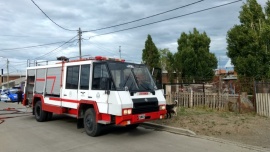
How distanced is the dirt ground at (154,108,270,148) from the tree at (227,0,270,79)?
7.21 m

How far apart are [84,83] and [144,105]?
231cm

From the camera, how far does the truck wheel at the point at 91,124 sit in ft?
27.3

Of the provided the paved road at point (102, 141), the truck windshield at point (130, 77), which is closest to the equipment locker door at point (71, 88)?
the paved road at point (102, 141)

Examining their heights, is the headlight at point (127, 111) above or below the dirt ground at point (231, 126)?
above

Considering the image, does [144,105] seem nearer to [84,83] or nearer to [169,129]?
[169,129]

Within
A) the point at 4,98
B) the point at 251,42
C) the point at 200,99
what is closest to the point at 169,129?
the point at 200,99

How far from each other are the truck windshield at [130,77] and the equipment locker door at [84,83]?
3.43 ft

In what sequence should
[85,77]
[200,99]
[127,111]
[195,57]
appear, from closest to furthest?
[127,111] < [85,77] < [200,99] < [195,57]

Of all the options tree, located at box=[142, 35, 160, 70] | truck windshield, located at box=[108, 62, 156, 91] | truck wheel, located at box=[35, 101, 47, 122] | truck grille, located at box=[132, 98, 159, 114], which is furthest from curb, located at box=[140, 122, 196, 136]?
tree, located at box=[142, 35, 160, 70]

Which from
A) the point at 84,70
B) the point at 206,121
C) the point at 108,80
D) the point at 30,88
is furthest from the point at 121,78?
the point at 30,88

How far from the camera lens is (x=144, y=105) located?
26.6 feet

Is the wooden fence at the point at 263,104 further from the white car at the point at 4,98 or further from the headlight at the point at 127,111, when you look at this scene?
the white car at the point at 4,98

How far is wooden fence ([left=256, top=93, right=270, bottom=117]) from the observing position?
11.3 meters

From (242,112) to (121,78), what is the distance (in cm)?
691
